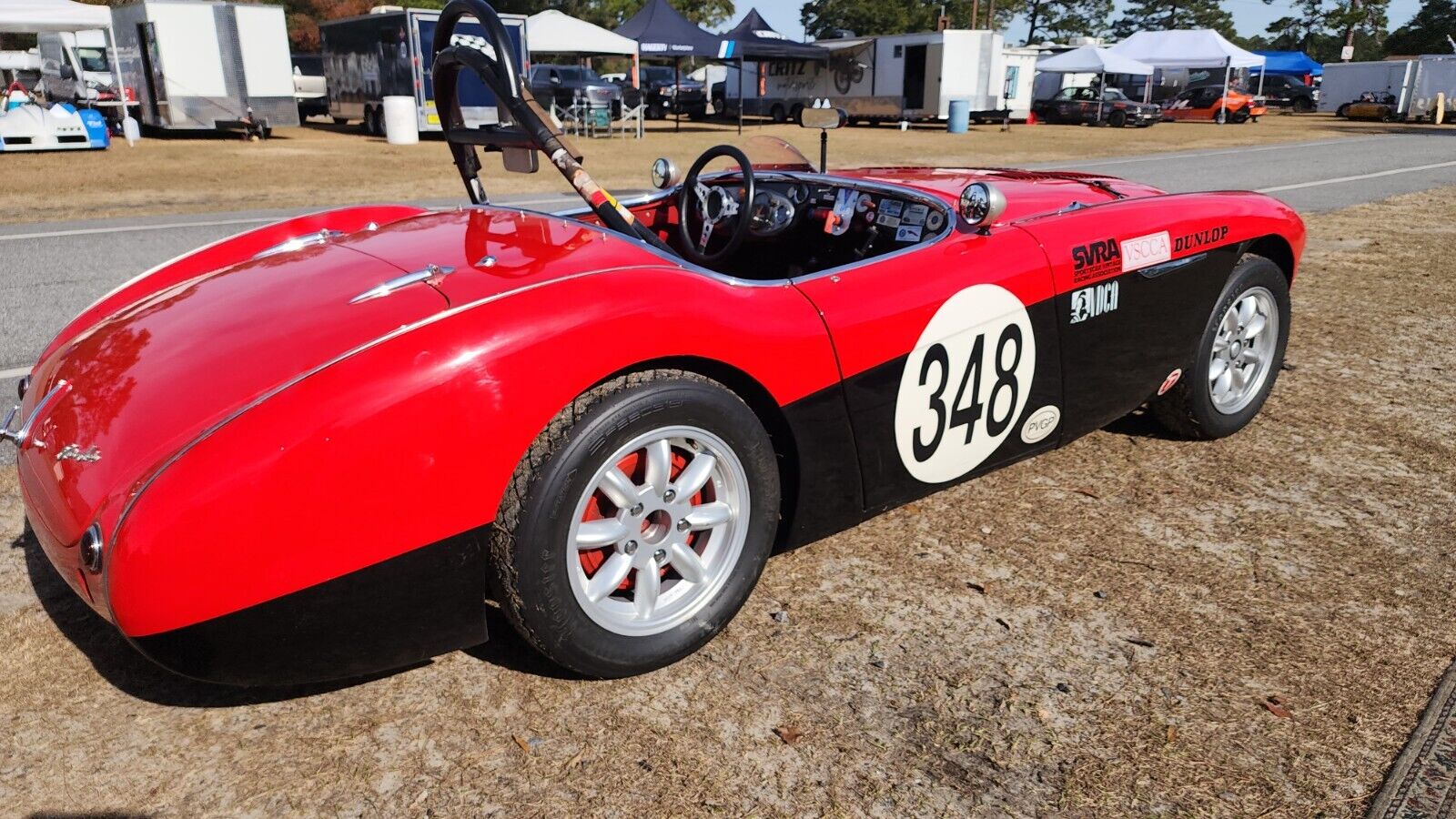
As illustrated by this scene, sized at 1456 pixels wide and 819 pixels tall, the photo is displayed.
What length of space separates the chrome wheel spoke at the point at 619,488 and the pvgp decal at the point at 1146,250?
187 cm

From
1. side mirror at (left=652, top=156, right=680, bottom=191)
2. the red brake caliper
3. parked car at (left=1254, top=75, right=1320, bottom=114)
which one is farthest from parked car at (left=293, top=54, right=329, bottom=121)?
parked car at (left=1254, top=75, right=1320, bottom=114)

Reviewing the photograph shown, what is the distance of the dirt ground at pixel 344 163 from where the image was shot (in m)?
11.5

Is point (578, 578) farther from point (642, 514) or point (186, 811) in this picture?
point (186, 811)

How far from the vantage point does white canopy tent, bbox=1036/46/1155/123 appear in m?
32.3

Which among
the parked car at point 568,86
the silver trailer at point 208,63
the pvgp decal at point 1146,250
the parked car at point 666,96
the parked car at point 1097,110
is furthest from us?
the parked car at point 666,96

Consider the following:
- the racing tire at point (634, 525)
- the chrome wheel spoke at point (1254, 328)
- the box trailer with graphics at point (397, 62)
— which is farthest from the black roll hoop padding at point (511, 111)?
the box trailer with graphics at point (397, 62)

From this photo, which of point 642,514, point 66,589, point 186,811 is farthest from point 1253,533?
point 66,589

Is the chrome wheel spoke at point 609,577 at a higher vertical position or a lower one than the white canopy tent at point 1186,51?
lower

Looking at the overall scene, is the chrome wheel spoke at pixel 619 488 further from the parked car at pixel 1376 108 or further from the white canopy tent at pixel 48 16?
the parked car at pixel 1376 108

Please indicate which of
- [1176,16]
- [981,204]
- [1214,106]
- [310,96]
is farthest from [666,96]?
[1176,16]

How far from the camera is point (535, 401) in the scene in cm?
210

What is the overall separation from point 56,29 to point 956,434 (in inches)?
785

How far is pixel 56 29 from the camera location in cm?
1742

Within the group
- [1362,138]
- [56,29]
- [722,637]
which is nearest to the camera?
[722,637]
